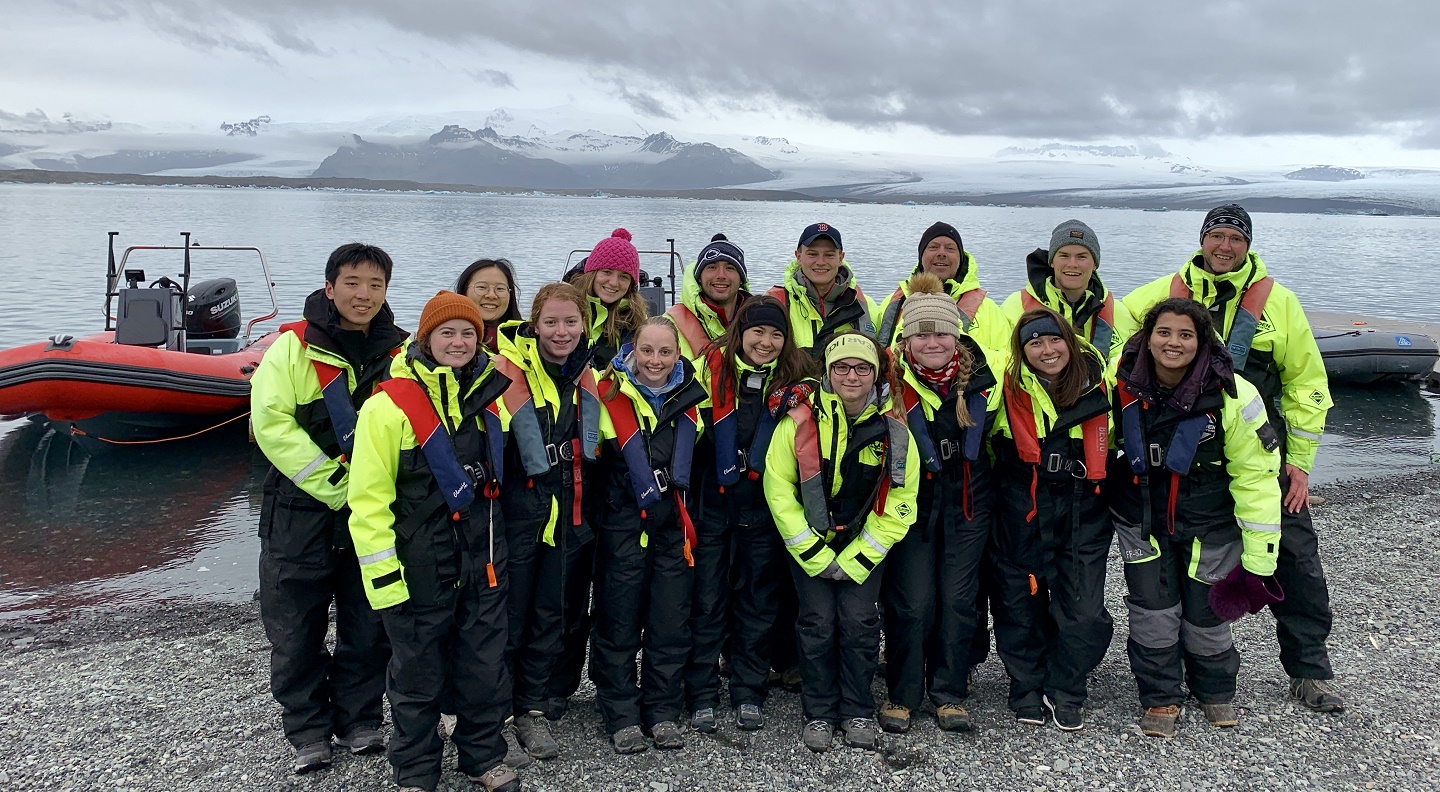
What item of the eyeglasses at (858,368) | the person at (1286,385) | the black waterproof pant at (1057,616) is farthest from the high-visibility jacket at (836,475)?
the person at (1286,385)

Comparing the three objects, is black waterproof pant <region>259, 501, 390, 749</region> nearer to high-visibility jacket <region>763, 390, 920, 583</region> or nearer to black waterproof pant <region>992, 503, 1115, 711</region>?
high-visibility jacket <region>763, 390, 920, 583</region>

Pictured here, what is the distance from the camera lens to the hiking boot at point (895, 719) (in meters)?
3.33

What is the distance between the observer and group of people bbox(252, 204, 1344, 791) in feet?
9.76

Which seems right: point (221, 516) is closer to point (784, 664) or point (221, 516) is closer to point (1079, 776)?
point (784, 664)

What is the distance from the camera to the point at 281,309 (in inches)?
839

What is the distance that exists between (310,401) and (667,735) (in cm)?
179

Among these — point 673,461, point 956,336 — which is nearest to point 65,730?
point 673,461

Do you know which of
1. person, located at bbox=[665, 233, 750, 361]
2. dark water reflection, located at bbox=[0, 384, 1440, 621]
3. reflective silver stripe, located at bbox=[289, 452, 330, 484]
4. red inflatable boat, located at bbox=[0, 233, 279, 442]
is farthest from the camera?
red inflatable boat, located at bbox=[0, 233, 279, 442]

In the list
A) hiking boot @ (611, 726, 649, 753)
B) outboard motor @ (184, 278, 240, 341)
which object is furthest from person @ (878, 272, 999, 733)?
outboard motor @ (184, 278, 240, 341)

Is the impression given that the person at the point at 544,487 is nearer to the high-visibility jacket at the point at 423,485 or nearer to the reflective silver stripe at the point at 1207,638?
the high-visibility jacket at the point at 423,485

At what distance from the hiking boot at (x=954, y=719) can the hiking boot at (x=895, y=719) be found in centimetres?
14

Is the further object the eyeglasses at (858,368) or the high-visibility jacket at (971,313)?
the high-visibility jacket at (971,313)

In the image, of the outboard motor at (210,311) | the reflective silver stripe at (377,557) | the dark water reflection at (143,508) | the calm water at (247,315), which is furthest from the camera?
the outboard motor at (210,311)

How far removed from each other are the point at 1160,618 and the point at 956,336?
1.34 meters
